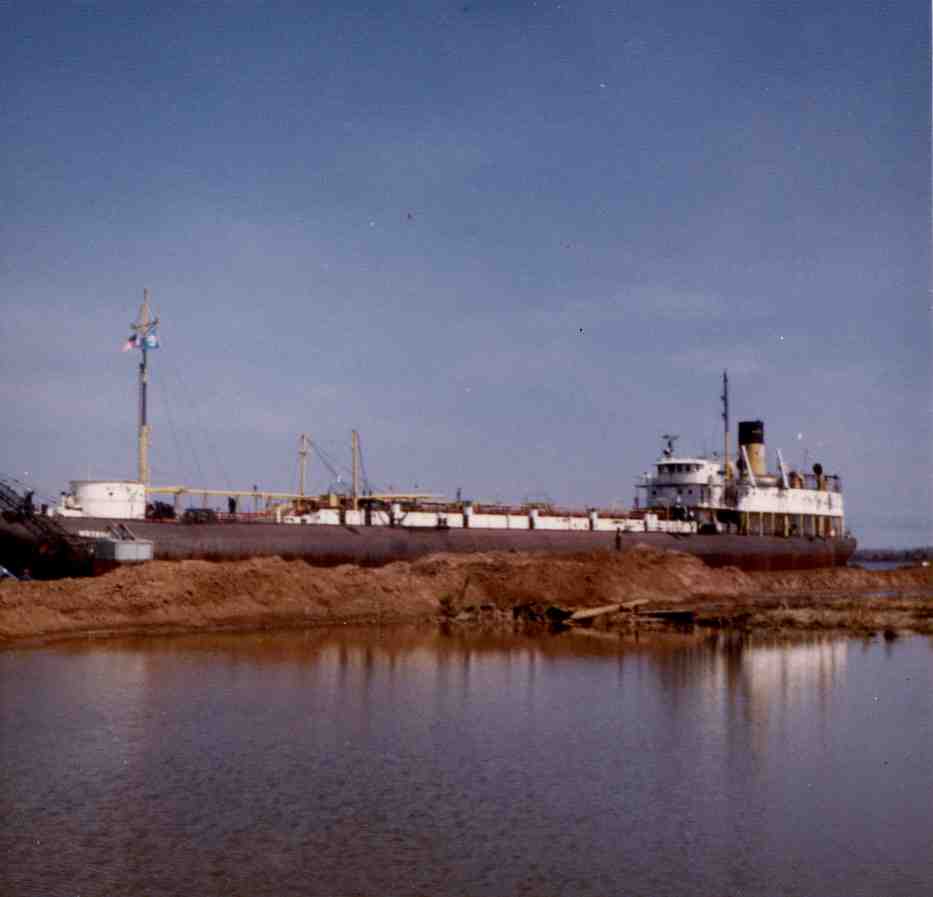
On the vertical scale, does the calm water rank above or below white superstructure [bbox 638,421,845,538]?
below

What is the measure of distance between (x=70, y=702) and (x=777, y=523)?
242ft

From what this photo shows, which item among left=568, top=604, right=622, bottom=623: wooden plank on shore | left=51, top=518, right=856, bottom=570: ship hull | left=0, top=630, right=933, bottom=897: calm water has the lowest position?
left=0, top=630, right=933, bottom=897: calm water

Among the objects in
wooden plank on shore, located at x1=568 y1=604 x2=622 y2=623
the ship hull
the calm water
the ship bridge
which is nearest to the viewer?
the calm water

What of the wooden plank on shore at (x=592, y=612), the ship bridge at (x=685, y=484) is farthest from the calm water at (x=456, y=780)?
the ship bridge at (x=685, y=484)

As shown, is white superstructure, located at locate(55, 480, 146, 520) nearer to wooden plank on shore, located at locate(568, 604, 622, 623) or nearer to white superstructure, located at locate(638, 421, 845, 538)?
wooden plank on shore, located at locate(568, 604, 622, 623)

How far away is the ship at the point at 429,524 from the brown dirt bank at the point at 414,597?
4.41 metres

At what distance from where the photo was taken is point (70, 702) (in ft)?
85.6

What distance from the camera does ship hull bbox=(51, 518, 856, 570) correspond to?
53250 millimetres

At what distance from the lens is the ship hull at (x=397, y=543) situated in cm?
5325

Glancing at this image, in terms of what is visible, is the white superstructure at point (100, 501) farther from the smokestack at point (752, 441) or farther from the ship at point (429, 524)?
the smokestack at point (752, 441)

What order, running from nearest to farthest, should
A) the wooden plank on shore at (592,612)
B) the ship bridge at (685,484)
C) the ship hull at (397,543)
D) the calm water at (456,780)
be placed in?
the calm water at (456,780), the wooden plank on shore at (592,612), the ship hull at (397,543), the ship bridge at (685,484)

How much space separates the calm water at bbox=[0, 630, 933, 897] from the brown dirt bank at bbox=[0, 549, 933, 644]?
27.9ft

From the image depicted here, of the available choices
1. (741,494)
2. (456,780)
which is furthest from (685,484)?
(456,780)

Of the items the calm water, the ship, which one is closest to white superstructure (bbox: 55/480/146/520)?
the ship
